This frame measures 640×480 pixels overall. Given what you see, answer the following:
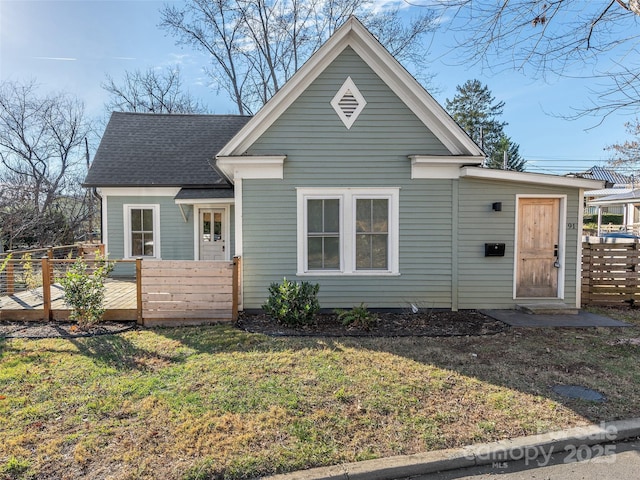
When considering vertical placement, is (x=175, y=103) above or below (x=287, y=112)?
above

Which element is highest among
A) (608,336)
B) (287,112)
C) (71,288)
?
(287,112)

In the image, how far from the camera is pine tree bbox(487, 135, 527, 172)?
34.5 metres

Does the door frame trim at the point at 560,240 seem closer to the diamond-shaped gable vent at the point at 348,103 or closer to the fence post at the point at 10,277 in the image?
the diamond-shaped gable vent at the point at 348,103

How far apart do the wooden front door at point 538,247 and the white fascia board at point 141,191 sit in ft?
31.4

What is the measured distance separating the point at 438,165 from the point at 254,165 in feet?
12.3

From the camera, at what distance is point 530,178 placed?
7.14 meters

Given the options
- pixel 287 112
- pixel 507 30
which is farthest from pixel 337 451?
pixel 507 30

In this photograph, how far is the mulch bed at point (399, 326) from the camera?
6062mm

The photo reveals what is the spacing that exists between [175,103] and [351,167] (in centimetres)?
2160

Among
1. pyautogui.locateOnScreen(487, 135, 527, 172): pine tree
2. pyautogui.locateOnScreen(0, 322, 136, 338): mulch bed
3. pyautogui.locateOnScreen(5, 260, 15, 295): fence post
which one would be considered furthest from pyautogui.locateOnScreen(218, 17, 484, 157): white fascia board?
pyautogui.locateOnScreen(487, 135, 527, 172): pine tree

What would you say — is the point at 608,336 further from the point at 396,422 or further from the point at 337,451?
the point at 337,451

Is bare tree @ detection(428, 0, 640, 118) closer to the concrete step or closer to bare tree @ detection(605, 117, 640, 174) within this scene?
the concrete step

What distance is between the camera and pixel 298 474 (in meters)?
2.53

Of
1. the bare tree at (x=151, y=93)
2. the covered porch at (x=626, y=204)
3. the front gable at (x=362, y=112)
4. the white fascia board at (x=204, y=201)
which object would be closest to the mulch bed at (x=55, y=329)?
the front gable at (x=362, y=112)
